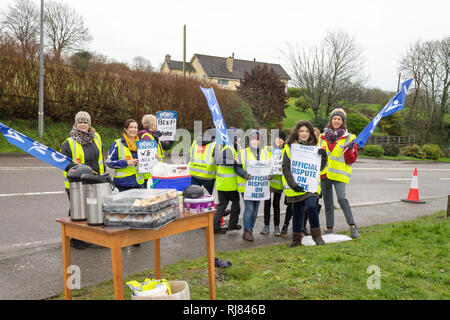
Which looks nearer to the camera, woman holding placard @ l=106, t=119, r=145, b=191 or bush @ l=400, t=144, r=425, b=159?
woman holding placard @ l=106, t=119, r=145, b=191

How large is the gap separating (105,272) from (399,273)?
3.73m

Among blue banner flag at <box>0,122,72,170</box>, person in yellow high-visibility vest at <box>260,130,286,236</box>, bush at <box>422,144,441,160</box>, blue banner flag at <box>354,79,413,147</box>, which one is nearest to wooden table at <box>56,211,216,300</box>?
blue banner flag at <box>0,122,72,170</box>

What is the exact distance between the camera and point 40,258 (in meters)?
5.21

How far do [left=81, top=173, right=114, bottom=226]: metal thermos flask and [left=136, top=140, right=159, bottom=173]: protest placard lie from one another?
2.65 meters

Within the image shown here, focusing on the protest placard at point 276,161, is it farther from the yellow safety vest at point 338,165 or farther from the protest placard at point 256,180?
the yellow safety vest at point 338,165

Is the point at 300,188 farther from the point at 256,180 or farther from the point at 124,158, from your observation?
the point at 124,158

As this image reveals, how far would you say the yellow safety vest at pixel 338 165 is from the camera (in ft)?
21.2

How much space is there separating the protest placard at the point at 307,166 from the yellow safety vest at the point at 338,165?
0.64 meters

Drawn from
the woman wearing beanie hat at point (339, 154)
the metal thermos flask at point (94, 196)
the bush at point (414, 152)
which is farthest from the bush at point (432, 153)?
the metal thermos flask at point (94, 196)

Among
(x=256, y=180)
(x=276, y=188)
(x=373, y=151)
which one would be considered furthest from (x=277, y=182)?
(x=373, y=151)

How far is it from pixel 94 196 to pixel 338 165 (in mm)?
4590

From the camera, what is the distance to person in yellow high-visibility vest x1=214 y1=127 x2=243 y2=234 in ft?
21.4

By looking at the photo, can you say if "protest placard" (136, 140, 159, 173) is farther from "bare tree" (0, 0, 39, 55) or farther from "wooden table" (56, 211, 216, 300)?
"bare tree" (0, 0, 39, 55)

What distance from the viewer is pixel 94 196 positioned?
10.3ft
